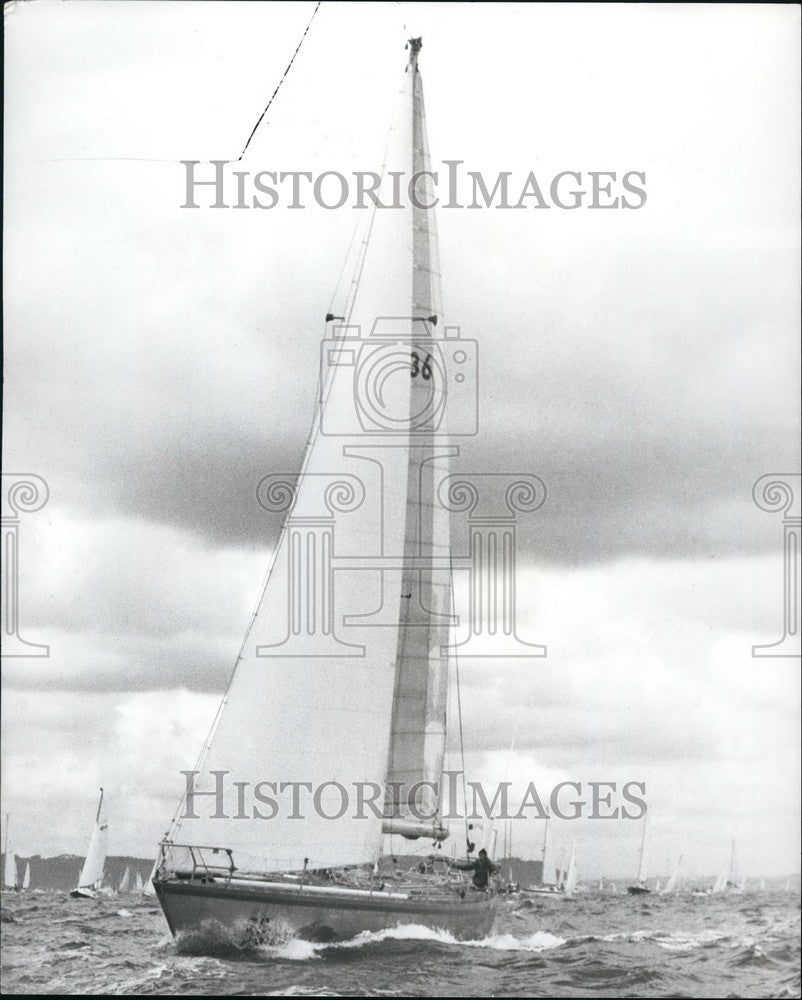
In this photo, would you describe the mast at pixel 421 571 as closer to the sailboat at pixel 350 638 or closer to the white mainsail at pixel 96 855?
the sailboat at pixel 350 638

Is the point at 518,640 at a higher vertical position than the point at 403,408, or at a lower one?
lower

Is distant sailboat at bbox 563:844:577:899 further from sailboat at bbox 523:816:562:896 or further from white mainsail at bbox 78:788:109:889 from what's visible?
white mainsail at bbox 78:788:109:889

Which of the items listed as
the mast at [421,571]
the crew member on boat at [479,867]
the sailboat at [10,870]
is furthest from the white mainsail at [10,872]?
the crew member on boat at [479,867]

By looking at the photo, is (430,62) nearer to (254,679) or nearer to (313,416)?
(313,416)

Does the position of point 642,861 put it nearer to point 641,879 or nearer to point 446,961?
point 641,879

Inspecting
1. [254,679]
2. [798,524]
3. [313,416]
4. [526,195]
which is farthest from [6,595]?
[798,524]

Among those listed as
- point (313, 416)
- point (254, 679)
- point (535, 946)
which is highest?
point (313, 416)

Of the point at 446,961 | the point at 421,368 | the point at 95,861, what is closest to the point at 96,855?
the point at 95,861
